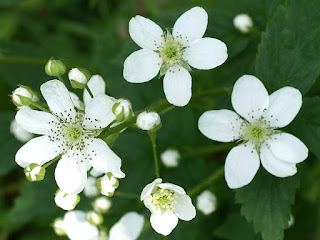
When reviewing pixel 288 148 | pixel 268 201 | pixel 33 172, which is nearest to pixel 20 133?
pixel 33 172

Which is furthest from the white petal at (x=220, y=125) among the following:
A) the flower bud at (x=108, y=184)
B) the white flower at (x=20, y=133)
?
the white flower at (x=20, y=133)

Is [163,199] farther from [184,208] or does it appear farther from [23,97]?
[23,97]

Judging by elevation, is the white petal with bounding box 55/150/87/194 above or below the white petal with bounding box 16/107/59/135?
below

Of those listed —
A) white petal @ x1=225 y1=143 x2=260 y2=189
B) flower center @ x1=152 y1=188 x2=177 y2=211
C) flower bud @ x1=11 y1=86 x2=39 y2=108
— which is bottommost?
flower center @ x1=152 y1=188 x2=177 y2=211

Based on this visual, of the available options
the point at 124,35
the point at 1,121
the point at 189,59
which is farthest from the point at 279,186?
the point at 124,35

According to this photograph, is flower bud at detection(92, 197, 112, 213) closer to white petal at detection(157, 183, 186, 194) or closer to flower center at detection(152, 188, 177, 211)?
flower center at detection(152, 188, 177, 211)

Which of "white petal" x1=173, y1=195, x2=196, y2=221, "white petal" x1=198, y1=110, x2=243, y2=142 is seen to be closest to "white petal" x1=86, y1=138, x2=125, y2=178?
"white petal" x1=173, y1=195, x2=196, y2=221

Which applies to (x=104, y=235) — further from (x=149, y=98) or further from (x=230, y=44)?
(x=230, y=44)
